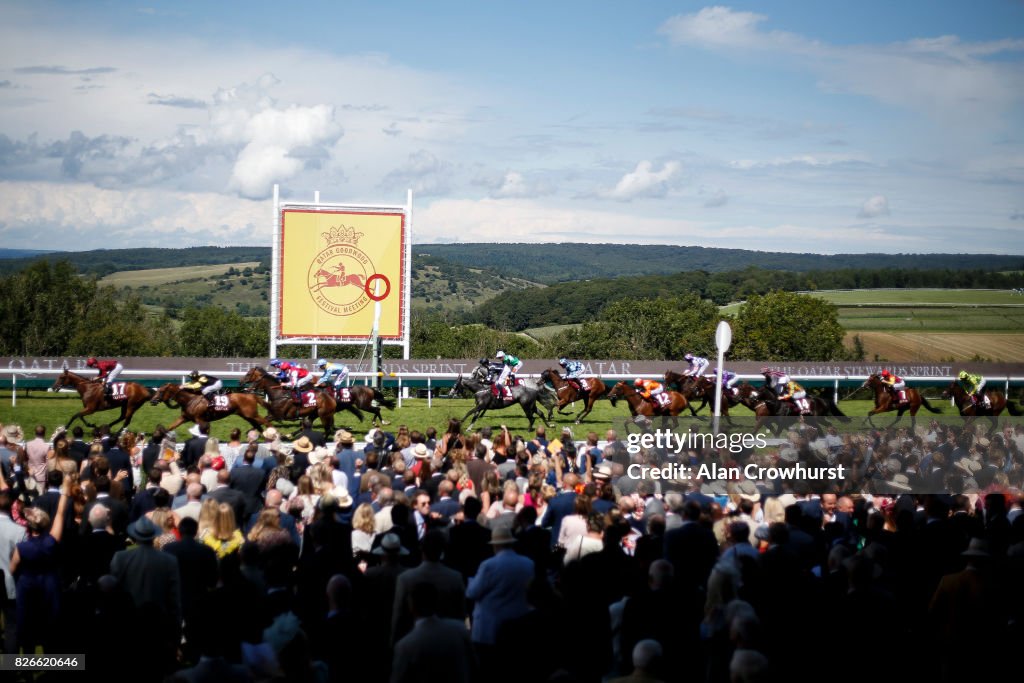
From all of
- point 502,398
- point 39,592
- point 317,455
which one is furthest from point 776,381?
point 39,592

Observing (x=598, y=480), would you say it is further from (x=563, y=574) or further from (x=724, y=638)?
(x=724, y=638)

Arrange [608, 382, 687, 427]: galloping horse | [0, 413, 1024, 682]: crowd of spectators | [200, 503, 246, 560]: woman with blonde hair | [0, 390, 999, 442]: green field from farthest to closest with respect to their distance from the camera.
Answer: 1. [608, 382, 687, 427]: galloping horse
2. [0, 390, 999, 442]: green field
3. [200, 503, 246, 560]: woman with blonde hair
4. [0, 413, 1024, 682]: crowd of spectators

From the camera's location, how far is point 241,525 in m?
7.86

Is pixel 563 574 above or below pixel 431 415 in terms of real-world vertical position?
above

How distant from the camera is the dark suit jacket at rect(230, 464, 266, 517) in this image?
8539 mm

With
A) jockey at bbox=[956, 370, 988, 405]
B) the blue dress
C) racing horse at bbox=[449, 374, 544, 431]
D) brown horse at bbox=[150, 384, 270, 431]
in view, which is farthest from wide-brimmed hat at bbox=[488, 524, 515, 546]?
jockey at bbox=[956, 370, 988, 405]

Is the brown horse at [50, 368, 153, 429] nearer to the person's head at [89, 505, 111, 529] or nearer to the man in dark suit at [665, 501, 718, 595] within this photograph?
the person's head at [89, 505, 111, 529]

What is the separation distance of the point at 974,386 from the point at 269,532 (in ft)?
65.8

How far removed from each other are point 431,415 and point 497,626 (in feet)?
56.0

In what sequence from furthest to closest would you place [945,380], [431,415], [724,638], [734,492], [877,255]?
1. [877,255]
2. [945,380]
3. [431,415]
4. [734,492]
5. [724,638]

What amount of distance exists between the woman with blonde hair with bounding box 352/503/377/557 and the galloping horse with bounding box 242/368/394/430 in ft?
38.8

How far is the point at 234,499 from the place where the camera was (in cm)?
Result: 761

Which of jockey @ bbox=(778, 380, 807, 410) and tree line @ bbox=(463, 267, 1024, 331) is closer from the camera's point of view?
jockey @ bbox=(778, 380, 807, 410)

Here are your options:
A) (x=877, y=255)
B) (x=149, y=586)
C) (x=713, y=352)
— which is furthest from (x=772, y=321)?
(x=877, y=255)
